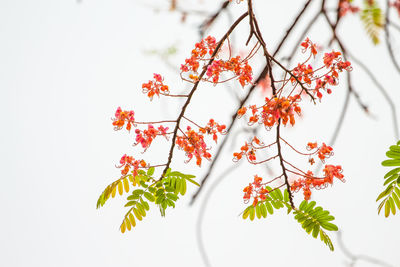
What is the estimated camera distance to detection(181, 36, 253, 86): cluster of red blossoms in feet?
1.41

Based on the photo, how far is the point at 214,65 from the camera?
0.44 meters

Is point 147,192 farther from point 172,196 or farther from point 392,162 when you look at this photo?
point 392,162

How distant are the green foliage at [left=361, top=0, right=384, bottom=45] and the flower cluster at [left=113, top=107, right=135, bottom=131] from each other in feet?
2.24

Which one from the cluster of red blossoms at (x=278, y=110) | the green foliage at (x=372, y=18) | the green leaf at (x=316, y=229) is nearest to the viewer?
the cluster of red blossoms at (x=278, y=110)

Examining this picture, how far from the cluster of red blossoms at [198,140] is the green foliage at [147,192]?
2.6 inches

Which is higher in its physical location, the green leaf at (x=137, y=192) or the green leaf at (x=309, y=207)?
the green leaf at (x=137, y=192)

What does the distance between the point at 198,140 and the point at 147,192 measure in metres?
0.12

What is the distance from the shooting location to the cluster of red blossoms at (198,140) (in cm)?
44

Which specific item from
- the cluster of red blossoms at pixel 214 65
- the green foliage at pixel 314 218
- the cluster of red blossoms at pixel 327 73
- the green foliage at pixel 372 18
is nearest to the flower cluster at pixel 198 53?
the cluster of red blossoms at pixel 214 65

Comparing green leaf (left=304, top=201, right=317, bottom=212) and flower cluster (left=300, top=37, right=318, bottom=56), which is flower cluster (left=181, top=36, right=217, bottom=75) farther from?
green leaf (left=304, top=201, right=317, bottom=212)

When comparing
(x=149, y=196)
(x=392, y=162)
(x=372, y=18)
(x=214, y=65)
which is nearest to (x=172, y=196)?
(x=149, y=196)

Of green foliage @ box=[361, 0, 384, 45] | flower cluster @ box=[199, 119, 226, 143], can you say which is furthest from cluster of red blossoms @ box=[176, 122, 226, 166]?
green foliage @ box=[361, 0, 384, 45]

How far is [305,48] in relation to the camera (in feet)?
1.47

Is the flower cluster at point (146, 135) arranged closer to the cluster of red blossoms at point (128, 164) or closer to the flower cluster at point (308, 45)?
the cluster of red blossoms at point (128, 164)
